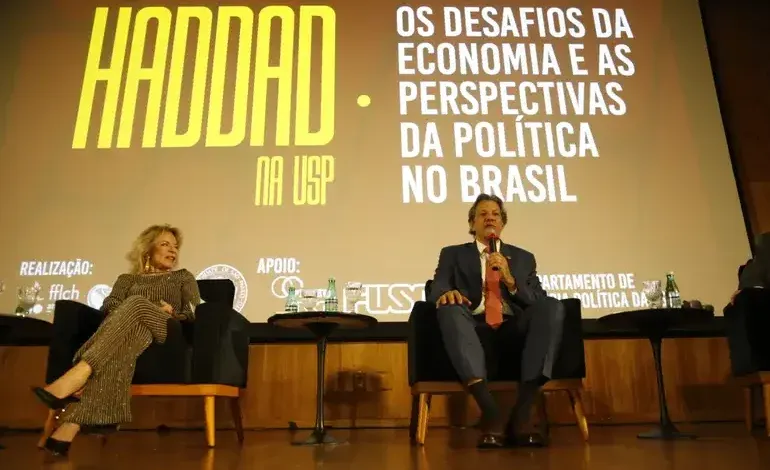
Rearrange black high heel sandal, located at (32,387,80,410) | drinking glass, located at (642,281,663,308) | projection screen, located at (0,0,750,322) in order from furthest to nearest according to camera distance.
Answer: projection screen, located at (0,0,750,322)
drinking glass, located at (642,281,663,308)
black high heel sandal, located at (32,387,80,410)

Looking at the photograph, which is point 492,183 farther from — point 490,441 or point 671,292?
point 490,441

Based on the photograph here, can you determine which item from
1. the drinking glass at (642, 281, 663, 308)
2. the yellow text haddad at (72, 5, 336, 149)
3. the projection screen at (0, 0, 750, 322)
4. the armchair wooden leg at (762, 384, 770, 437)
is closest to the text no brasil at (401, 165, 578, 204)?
the projection screen at (0, 0, 750, 322)

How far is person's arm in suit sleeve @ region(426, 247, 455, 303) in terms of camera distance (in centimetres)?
261

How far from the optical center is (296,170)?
11.8 feet

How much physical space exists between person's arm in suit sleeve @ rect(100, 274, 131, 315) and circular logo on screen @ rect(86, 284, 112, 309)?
57cm

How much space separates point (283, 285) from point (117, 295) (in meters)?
0.89

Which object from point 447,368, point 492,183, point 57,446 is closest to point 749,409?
point 447,368

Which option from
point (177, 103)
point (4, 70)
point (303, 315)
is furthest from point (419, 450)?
point (4, 70)

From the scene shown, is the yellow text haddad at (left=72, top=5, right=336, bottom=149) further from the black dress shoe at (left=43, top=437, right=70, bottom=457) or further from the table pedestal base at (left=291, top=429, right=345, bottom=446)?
the black dress shoe at (left=43, top=437, right=70, bottom=457)

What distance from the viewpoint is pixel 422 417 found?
2.46 metres

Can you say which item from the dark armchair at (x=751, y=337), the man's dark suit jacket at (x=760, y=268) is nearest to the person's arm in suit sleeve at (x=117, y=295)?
the dark armchair at (x=751, y=337)

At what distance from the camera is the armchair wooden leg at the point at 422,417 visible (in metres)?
2.42

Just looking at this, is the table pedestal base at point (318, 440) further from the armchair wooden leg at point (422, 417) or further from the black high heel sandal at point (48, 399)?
the black high heel sandal at point (48, 399)

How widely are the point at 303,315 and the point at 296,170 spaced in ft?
3.96
